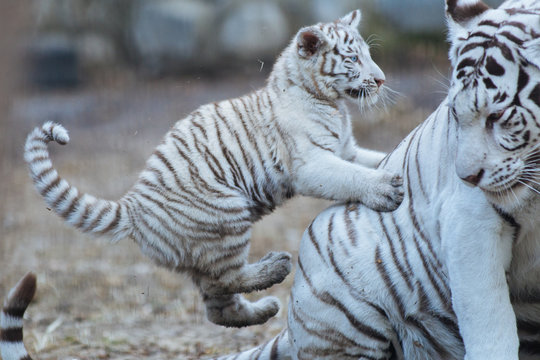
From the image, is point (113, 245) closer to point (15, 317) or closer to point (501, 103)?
point (15, 317)

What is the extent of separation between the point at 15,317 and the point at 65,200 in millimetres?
453

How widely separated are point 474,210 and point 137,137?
604 cm

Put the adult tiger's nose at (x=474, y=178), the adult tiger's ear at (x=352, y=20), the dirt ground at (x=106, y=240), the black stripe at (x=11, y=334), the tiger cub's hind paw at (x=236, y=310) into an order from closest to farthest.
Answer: the adult tiger's nose at (x=474, y=178) → the black stripe at (x=11, y=334) → the tiger cub's hind paw at (x=236, y=310) → the adult tiger's ear at (x=352, y=20) → the dirt ground at (x=106, y=240)

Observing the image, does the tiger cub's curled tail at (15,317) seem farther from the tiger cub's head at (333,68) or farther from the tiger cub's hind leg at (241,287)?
the tiger cub's head at (333,68)

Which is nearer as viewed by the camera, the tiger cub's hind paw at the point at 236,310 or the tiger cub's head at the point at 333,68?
the tiger cub's hind paw at the point at 236,310

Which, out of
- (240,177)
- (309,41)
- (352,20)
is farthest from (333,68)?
(240,177)

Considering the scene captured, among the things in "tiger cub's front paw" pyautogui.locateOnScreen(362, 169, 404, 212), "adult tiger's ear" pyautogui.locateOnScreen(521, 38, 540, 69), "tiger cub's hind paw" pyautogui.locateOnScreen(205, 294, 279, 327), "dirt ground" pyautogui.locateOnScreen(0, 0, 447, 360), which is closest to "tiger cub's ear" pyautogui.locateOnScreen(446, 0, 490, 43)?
"adult tiger's ear" pyautogui.locateOnScreen(521, 38, 540, 69)

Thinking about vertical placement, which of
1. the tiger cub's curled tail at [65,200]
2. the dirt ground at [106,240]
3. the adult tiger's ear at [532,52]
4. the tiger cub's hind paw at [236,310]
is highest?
the adult tiger's ear at [532,52]

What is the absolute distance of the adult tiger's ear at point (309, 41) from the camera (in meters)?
3.10

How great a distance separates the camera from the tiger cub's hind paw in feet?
9.70

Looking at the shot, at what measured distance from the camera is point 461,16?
215 centimetres

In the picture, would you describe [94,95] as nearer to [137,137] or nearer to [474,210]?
[137,137]

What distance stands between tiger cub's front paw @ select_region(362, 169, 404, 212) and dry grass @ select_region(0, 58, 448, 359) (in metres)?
0.83

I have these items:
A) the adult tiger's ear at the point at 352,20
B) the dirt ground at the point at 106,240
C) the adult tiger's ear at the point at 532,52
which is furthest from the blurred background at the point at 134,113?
the adult tiger's ear at the point at 532,52
